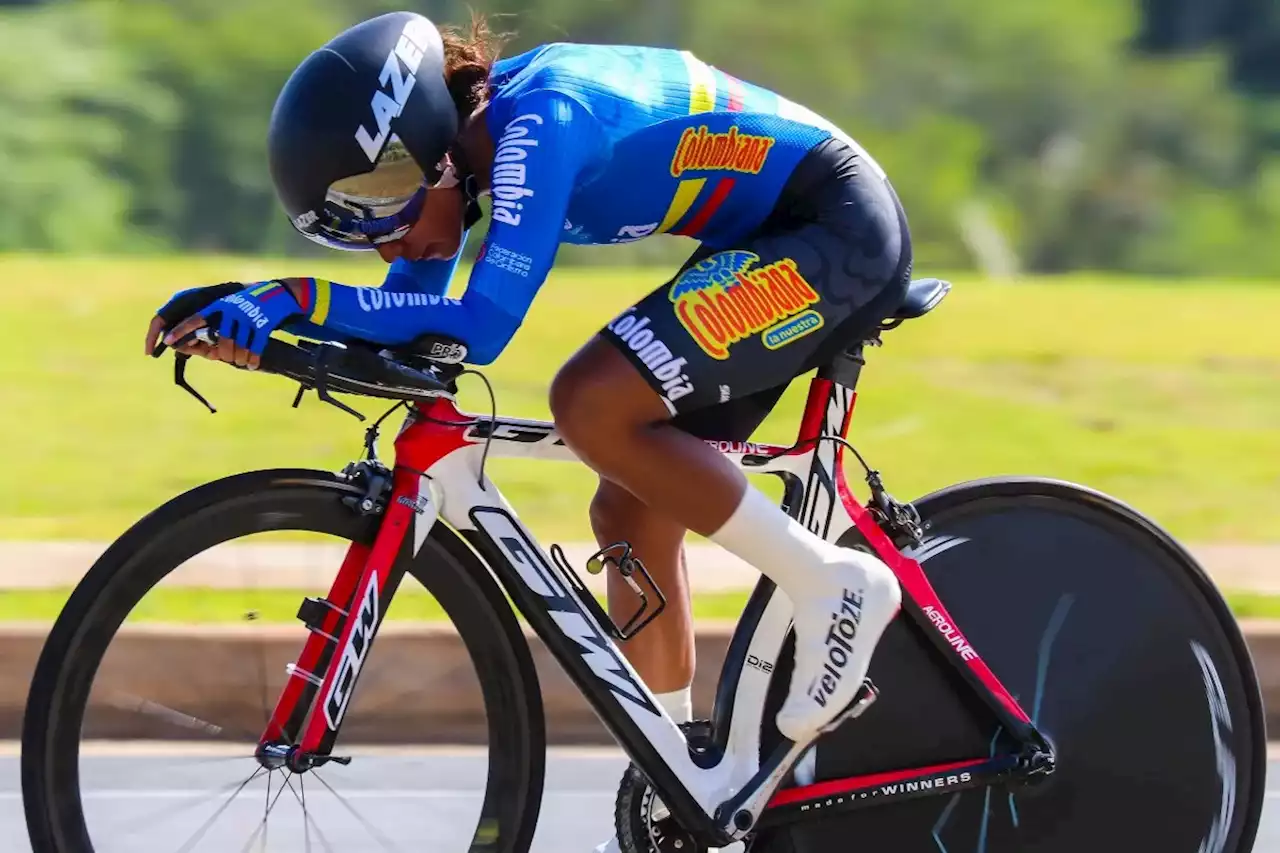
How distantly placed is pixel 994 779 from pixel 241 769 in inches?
51.3

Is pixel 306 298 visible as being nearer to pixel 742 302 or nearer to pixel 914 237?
pixel 742 302

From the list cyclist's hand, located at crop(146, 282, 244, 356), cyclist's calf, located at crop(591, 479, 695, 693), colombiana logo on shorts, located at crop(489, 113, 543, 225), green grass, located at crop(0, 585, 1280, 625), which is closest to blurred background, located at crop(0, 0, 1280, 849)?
green grass, located at crop(0, 585, 1280, 625)

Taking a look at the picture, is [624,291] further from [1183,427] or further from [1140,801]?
[1140,801]

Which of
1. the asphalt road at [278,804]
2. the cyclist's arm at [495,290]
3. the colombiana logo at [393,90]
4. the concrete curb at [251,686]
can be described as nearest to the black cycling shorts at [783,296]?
the cyclist's arm at [495,290]

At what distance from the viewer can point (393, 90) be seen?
288 centimetres

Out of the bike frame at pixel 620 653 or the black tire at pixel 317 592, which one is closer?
the black tire at pixel 317 592

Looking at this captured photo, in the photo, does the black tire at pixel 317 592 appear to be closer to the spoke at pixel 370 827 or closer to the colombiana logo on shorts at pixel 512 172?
the spoke at pixel 370 827

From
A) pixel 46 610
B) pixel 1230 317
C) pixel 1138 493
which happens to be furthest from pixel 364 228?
pixel 1230 317

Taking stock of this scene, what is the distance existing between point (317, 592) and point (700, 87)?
1.06m

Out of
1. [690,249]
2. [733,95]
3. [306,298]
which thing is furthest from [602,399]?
[690,249]

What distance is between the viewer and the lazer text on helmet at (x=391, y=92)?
2867mm

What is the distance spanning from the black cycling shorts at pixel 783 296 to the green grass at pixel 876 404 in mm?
2945

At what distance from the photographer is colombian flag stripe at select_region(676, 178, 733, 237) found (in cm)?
318

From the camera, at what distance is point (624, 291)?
10102 millimetres
